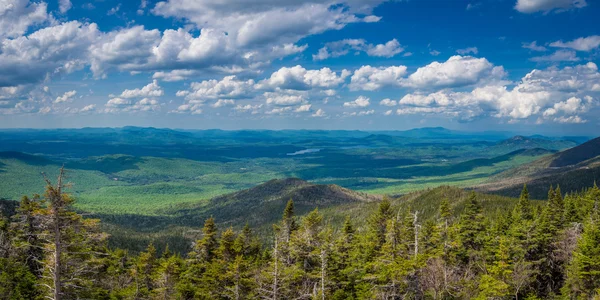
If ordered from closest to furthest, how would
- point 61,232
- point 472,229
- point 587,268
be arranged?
point 61,232 < point 587,268 < point 472,229

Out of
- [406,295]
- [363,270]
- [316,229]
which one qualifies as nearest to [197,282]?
[316,229]

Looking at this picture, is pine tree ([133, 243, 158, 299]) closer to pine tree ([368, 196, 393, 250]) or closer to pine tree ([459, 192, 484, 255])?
pine tree ([368, 196, 393, 250])

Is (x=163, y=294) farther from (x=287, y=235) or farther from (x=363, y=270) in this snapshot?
(x=363, y=270)

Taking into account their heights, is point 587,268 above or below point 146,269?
above

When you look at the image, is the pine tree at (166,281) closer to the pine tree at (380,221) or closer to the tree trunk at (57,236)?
the tree trunk at (57,236)

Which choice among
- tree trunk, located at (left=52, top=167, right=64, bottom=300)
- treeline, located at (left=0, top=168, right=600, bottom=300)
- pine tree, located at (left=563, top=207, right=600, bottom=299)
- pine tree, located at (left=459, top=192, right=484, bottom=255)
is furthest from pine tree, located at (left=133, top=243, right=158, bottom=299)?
pine tree, located at (left=563, top=207, right=600, bottom=299)

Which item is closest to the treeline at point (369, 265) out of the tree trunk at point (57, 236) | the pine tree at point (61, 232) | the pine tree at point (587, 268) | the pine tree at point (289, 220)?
the pine tree at point (587, 268)

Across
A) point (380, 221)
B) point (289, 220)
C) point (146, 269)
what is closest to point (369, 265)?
point (380, 221)

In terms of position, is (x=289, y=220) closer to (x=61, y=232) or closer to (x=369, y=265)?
(x=369, y=265)
